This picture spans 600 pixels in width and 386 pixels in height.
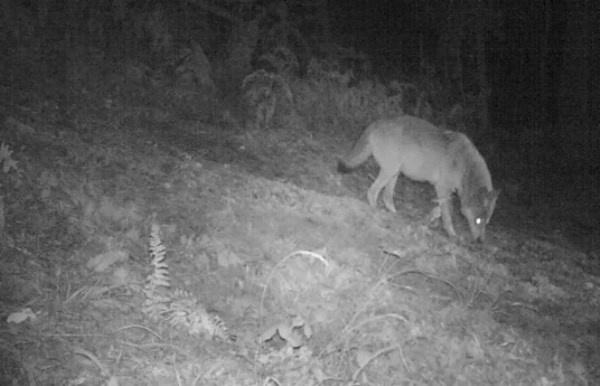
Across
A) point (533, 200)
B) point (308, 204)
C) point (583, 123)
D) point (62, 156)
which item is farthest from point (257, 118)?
point (583, 123)

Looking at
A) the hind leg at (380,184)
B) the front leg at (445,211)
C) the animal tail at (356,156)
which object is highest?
the animal tail at (356,156)

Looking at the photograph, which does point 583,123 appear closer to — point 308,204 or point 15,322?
point 308,204

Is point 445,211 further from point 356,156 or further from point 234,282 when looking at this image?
point 234,282

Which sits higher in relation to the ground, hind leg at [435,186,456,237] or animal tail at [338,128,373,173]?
animal tail at [338,128,373,173]

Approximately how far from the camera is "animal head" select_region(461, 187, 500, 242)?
9469mm

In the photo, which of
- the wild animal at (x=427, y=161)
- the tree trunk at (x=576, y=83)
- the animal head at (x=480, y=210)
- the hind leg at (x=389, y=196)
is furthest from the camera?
the tree trunk at (x=576, y=83)

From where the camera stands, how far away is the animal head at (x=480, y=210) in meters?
9.47

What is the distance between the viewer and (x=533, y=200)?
514 inches

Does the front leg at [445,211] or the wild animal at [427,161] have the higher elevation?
the wild animal at [427,161]

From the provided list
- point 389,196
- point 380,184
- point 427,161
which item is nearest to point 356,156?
point 380,184

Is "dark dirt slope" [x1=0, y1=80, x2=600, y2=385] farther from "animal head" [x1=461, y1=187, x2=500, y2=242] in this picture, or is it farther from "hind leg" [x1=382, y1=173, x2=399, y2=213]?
"hind leg" [x1=382, y1=173, x2=399, y2=213]

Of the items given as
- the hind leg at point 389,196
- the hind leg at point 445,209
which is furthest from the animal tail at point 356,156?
the hind leg at point 445,209

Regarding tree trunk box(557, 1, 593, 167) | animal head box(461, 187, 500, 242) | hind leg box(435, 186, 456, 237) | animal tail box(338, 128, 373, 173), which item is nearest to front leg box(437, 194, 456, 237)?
hind leg box(435, 186, 456, 237)

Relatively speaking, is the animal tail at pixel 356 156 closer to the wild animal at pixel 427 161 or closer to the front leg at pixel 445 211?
the wild animal at pixel 427 161
